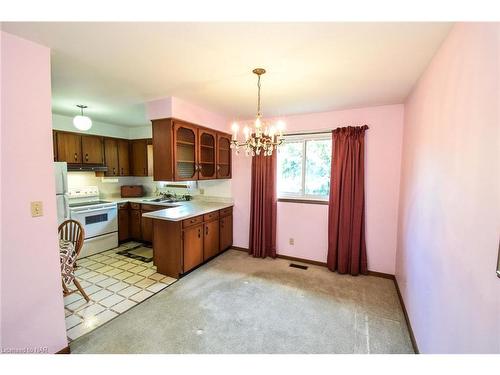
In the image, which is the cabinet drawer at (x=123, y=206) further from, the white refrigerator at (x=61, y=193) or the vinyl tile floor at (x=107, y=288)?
the white refrigerator at (x=61, y=193)

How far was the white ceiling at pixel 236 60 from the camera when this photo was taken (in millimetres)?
1412

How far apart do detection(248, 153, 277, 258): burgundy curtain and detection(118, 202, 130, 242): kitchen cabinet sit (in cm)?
251

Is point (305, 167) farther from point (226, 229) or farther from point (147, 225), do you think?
point (147, 225)

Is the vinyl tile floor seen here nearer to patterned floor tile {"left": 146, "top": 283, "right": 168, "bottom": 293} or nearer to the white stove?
patterned floor tile {"left": 146, "top": 283, "right": 168, "bottom": 293}

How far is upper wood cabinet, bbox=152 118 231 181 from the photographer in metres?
2.94

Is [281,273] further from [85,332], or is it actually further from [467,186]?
[467,186]

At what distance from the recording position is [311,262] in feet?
11.7

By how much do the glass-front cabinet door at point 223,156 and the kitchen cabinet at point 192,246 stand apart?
42.1 inches

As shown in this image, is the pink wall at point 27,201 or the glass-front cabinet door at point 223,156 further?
the glass-front cabinet door at point 223,156

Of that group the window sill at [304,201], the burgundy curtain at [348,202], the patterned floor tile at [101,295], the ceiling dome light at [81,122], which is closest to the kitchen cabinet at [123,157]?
the ceiling dome light at [81,122]

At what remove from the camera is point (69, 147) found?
149 inches

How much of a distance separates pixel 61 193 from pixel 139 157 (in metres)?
1.76

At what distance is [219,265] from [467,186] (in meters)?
3.08

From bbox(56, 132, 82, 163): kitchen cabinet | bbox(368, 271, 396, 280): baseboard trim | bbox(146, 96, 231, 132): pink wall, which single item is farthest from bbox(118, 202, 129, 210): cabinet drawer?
bbox(368, 271, 396, 280): baseboard trim
